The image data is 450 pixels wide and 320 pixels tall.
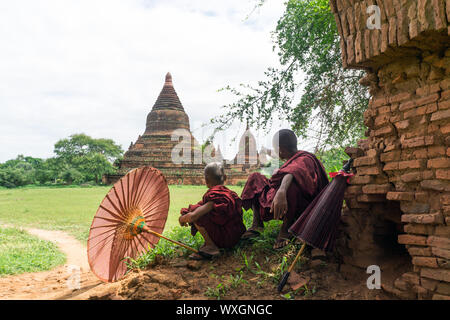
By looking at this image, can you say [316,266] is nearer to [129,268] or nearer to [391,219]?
[391,219]

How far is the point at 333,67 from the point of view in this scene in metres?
6.27

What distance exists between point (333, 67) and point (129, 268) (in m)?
5.08

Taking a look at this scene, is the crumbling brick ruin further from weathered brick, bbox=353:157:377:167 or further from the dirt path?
the dirt path

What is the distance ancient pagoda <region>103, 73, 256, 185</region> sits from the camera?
810 inches

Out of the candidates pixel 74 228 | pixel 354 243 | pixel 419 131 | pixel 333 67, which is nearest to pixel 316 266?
pixel 354 243

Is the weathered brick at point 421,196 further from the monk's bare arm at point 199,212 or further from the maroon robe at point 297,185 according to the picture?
the monk's bare arm at point 199,212

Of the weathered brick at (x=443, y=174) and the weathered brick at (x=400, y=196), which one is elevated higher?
the weathered brick at (x=443, y=174)

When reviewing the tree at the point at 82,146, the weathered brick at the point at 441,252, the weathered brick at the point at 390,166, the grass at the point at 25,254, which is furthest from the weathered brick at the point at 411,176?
the tree at the point at 82,146

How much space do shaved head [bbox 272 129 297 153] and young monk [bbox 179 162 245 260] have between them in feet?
2.49

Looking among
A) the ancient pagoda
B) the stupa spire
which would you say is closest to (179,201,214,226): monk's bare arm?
the ancient pagoda

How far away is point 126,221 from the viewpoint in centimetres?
380

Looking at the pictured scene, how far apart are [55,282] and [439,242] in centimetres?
475

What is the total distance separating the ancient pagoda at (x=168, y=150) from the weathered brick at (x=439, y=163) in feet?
57.2

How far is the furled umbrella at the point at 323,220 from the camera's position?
9.39 feet
